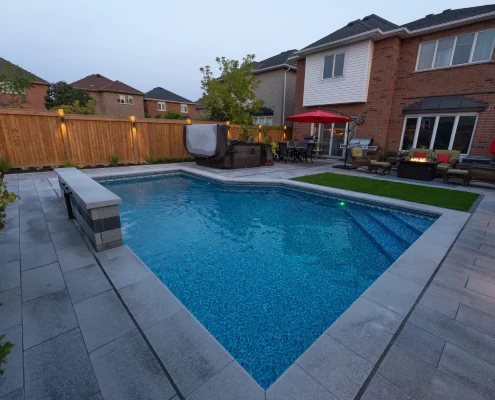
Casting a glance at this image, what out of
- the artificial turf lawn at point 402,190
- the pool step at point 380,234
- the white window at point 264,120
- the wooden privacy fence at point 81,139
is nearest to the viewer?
the pool step at point 380,234

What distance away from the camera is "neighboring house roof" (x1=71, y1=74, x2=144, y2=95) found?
2722cm

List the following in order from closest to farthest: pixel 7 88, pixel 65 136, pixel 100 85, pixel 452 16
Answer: pixel 65 136
pixel 452 16
pixel 7 88
pixel 100 85

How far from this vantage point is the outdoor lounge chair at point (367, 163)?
9102 mm

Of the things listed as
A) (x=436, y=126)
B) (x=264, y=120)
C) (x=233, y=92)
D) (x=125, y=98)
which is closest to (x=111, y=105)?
(x=125, y=98)

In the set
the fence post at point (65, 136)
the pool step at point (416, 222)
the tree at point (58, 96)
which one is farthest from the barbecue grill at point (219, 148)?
the tree at point (58, 96)

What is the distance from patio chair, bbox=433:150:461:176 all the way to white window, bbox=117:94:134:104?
100ft

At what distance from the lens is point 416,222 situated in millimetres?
4969

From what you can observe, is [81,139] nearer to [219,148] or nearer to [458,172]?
[219,148]

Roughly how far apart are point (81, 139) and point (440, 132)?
49.2ft

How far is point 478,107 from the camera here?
9242mm

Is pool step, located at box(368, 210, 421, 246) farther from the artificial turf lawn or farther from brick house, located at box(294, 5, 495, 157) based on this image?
brick house, located at box(294, 5, 495, 157)

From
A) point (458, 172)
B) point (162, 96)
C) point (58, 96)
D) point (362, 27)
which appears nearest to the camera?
point (458, 172)

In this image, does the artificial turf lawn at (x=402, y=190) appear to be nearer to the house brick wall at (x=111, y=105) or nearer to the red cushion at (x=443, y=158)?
the red cushion at (x=443, y=158)

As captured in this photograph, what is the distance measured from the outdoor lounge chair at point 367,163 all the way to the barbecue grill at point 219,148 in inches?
159
